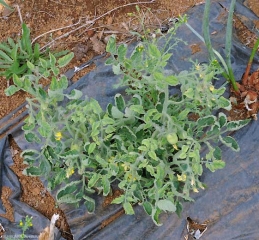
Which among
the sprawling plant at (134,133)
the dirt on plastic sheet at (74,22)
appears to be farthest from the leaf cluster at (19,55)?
the sprawling plant at (134,133)

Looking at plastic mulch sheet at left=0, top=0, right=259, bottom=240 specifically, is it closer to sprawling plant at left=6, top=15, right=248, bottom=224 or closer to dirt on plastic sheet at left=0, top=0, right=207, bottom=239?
sprawling plant at left=6, top=15, right=248, bottom=224

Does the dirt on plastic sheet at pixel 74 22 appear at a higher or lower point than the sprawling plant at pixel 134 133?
higher

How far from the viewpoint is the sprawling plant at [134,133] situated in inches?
58.7

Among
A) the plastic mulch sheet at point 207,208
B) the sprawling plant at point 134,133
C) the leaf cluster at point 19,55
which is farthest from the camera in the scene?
the leaf cluster at point 19,55

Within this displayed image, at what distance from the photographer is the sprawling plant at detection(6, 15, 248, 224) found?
1.49 m

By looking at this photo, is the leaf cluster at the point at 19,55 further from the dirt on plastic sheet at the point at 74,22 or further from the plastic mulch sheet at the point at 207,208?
the plastic mulch sheet at the point at 207,208

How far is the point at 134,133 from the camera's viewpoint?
68.3 inches

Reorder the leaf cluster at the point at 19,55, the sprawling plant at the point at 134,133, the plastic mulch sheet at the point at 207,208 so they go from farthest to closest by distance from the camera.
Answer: the leaf cluster at the point at 19,55, the plastic mulch sheet at the point at 207,208, the sprawling plant at the point at 134,133

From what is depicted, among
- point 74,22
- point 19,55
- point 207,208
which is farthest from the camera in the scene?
point 74,22

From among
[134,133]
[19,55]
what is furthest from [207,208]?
[19,55]

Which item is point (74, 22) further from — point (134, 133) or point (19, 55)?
point (134, 133)

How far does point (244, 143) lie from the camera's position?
195 cm

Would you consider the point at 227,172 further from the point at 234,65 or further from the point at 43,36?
the point at 43,36

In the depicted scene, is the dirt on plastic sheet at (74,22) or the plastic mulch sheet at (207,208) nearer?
the plastic mulch sheet at (207,208)
